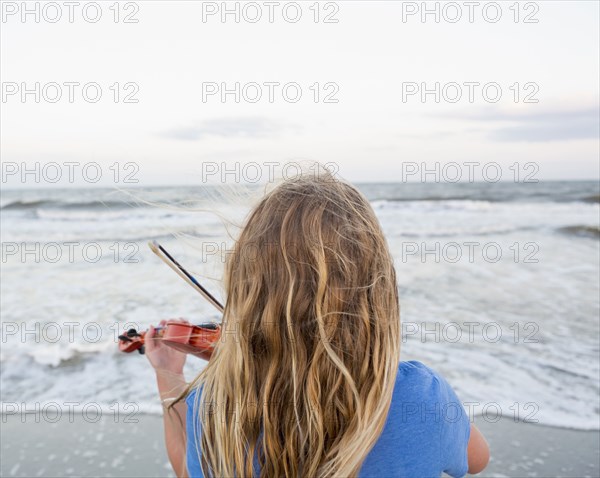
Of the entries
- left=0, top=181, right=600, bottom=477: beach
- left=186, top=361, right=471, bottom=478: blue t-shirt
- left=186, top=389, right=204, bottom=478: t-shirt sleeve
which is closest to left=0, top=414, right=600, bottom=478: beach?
left=0, top=181, right=600, bottom=477: beach

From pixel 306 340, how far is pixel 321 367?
7 cm

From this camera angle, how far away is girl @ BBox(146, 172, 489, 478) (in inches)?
48.8

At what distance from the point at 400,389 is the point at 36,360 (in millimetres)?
4312

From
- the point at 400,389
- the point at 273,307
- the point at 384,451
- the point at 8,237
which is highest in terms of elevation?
the point at 273,307

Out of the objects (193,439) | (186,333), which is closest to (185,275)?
(186,333)

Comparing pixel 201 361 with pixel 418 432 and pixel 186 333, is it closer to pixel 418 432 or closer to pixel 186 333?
pixel 186 333

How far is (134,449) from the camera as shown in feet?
11.0

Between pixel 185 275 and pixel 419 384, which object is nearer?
pixel 419 384

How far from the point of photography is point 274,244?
4.17 feet

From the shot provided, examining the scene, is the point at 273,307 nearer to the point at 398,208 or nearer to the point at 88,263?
the point at 88,263

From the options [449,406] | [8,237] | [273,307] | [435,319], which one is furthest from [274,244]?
[8,237]

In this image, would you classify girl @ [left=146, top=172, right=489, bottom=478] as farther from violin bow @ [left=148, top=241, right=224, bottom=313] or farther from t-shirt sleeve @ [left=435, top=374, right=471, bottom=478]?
violin bow @ [left=148, top=241, right=224, bottom=313]

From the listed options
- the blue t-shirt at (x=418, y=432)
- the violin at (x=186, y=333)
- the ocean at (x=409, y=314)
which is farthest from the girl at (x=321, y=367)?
the violin at (x=186, y=333)

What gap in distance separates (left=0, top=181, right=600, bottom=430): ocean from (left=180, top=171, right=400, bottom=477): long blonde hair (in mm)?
229
